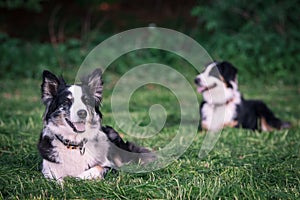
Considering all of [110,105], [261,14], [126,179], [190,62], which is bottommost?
[126,179]

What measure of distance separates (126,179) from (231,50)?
26.0 feet

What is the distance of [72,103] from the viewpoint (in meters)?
3.64

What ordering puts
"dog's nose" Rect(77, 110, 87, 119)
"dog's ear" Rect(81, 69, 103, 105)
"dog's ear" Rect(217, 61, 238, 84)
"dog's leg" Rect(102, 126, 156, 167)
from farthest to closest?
"dog's ear" Rect(217, 61, 238, 84), "dog's leg" Rect(102, 126, 156, 167), "dog's ear" Rect(81, 69, 103, 105), "dog's nose" Rect(77, 110, 87, 119)

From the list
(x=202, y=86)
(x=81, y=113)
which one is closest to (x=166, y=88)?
(x=202, y=86)

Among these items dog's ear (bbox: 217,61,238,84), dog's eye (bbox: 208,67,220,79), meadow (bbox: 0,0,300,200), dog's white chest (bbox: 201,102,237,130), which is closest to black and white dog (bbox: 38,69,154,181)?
meadow (bbox: 0,0,300,200)

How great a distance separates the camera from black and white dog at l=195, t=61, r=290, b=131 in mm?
6270

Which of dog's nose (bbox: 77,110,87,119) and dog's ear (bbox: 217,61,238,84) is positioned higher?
dog's ear (bbox: 217,61,238,84)

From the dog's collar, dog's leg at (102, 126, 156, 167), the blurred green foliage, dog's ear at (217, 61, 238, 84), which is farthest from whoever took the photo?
the blurred green foliage

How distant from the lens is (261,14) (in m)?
11.4

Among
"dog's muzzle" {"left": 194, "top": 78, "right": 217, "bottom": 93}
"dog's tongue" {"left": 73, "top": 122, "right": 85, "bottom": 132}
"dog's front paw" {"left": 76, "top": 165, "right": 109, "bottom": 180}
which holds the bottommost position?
"dog's front paw" {"left": 76, "top": 165, "right": 109, "bottom": 180}

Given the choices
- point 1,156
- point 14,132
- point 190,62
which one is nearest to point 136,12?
point 190,62

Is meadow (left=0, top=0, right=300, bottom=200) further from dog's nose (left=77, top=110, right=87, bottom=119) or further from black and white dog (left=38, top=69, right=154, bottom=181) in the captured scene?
dog's nose (left=77, top=110, right=87, bottom=119)

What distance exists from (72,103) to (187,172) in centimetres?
114

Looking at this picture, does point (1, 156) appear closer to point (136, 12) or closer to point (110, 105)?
point (110, 105)
